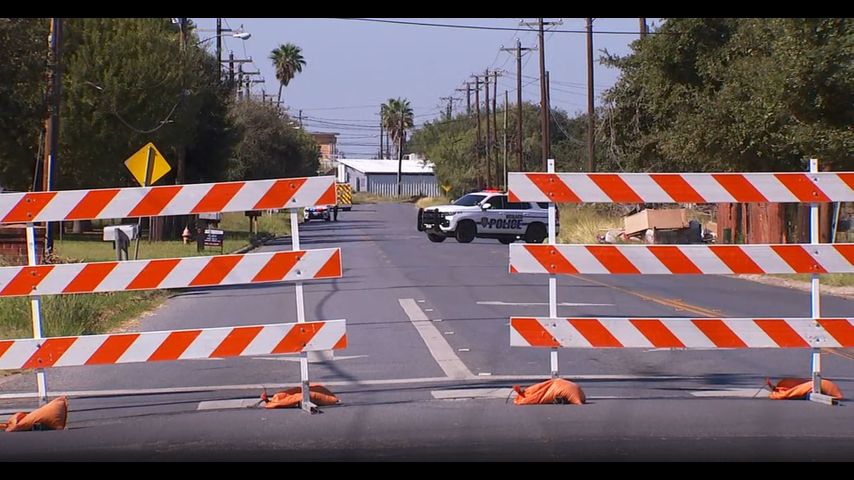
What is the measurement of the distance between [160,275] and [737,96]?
2113 cm

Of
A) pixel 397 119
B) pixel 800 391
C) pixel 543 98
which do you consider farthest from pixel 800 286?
pixel 397 119

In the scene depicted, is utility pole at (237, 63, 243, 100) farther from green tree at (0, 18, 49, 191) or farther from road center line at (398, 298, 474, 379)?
road center line at (398, 298, 474, 379)

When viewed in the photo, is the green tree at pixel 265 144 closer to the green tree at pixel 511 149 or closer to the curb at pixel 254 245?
the curb at pixel 254 245

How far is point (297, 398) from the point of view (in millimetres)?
8664

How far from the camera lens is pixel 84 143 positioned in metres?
34.8

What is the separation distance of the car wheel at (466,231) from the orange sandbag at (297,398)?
29074mm

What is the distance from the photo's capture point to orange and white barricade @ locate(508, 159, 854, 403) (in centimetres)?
877

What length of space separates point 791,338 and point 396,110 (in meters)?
119

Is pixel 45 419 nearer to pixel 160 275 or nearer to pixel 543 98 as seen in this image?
pixel 160 275

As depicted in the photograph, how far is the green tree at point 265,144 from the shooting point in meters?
59.6

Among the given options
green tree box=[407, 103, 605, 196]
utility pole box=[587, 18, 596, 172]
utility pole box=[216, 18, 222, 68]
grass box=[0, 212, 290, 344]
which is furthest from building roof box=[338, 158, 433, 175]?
grass box=[0, 212, 290, 344]

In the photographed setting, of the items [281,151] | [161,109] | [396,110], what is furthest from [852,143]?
[396,110]
